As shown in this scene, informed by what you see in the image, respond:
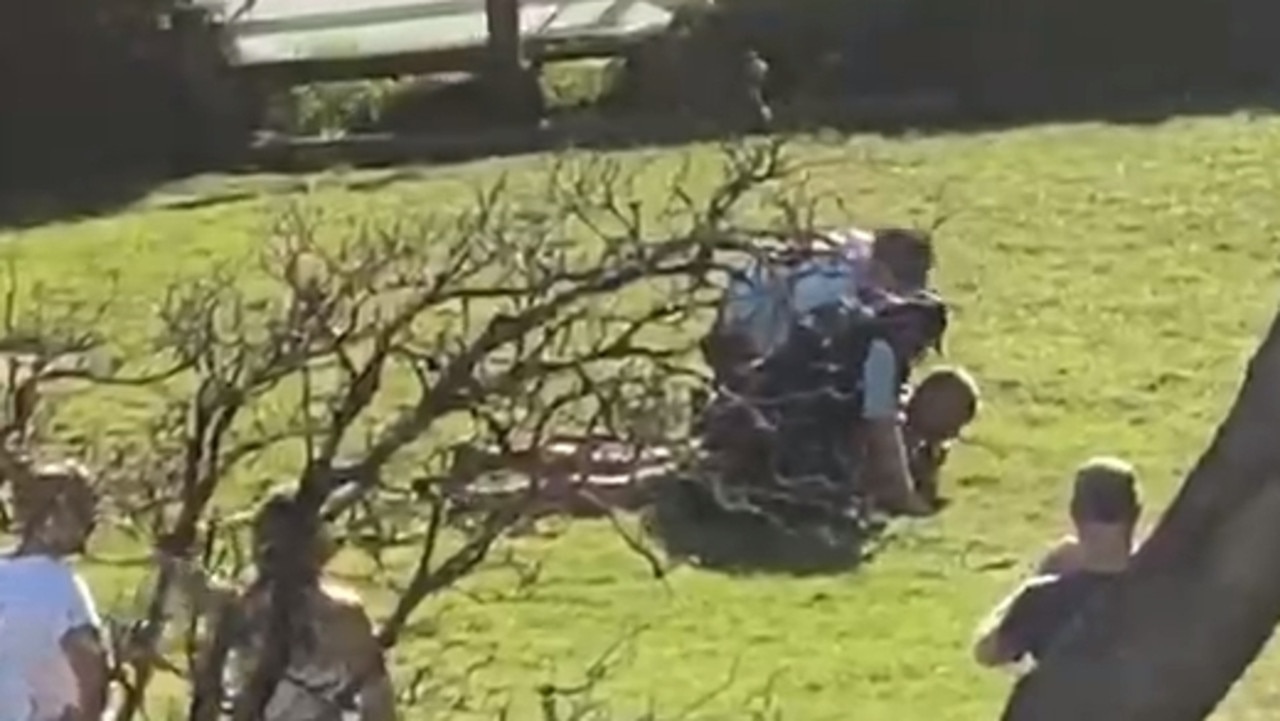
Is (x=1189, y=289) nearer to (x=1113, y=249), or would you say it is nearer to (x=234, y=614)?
(x=1113, y=249)

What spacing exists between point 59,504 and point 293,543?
0.81 m

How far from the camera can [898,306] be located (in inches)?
437

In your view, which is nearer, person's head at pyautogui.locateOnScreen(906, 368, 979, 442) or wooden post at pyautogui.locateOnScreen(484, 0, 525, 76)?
person's head at pyautogui.locateOnScreen(906, 368, 979, 442)

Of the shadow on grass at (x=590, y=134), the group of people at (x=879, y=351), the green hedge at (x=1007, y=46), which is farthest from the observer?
the green hedge at (x=1007, y=46)

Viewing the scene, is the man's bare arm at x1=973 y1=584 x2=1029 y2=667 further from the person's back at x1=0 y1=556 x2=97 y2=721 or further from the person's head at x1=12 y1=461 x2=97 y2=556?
the person's head at x1=12 y1=461 x2=97 y2=556

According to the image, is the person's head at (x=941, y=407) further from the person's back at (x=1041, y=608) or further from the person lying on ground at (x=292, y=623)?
the person lying on ground at (x=292, y=623)

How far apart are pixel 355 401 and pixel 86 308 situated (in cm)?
883

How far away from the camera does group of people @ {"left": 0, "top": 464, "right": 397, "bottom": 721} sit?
5.35 meters

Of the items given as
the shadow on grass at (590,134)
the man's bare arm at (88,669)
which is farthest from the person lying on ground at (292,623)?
the shadow on grass at (590,134)

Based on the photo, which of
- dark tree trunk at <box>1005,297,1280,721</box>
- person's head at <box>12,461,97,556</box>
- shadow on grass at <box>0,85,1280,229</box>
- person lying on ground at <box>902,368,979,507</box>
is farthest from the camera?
shadow on grass at <box>0,85,1280,229</box>

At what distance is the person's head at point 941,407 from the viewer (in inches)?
453

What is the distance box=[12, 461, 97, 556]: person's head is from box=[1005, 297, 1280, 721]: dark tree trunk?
1.97 m

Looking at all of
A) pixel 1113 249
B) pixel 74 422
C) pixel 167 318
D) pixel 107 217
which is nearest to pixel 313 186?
pixel 107 217

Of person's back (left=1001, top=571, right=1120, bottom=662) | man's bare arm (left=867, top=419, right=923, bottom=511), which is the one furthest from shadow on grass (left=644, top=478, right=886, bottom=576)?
person's back (left=1001, top=571, right=1120, bottom=662)
